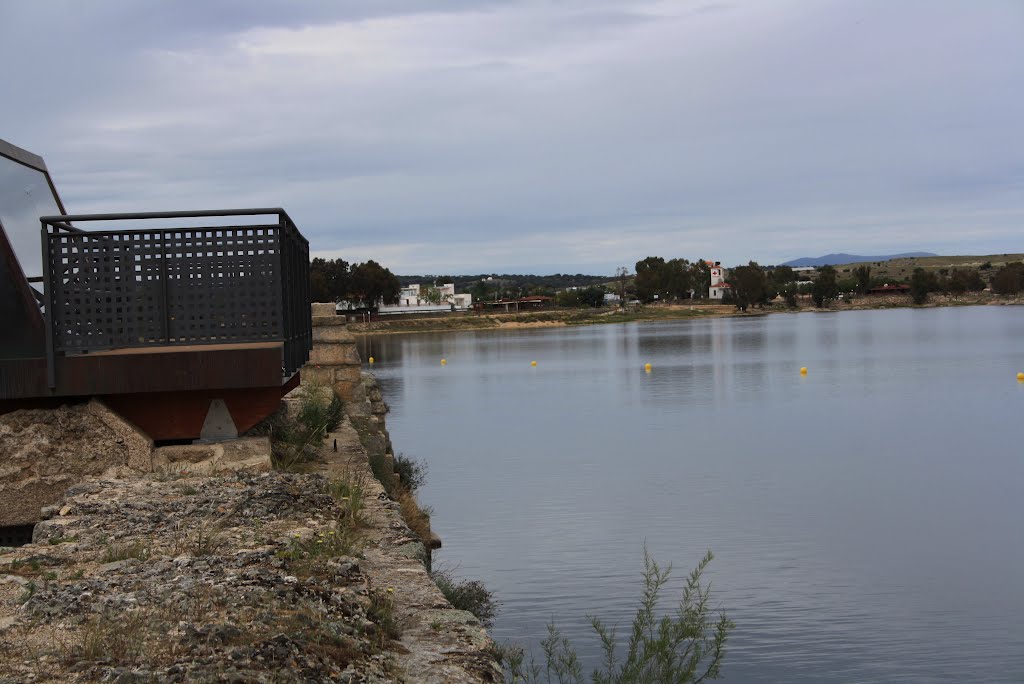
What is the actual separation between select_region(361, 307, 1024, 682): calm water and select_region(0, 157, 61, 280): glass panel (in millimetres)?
5890

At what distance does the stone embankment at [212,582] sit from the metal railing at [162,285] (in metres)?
0.71

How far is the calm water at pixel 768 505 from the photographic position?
11656 millimetres

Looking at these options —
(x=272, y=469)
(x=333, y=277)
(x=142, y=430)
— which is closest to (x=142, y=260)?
(x=142, y=430)

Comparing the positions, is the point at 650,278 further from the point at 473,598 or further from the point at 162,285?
the point at 162,285

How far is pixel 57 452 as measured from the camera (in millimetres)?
7879

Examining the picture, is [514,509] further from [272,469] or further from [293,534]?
[293,534]

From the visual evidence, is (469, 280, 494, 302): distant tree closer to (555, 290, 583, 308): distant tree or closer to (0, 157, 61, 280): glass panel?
(555, 290, 583, 308): distant tree

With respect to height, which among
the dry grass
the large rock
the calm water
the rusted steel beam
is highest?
the rusted steel beam

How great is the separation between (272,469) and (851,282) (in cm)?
16520

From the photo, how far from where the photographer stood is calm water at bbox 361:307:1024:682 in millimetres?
11656

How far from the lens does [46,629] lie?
427 centimetres

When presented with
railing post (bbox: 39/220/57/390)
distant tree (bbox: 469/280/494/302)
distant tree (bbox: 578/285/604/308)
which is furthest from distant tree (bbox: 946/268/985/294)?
railing post (bbox: 39/220/57/390)

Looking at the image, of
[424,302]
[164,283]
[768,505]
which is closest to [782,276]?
[424,302]

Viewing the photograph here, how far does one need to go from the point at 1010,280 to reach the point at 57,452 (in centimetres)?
15638
